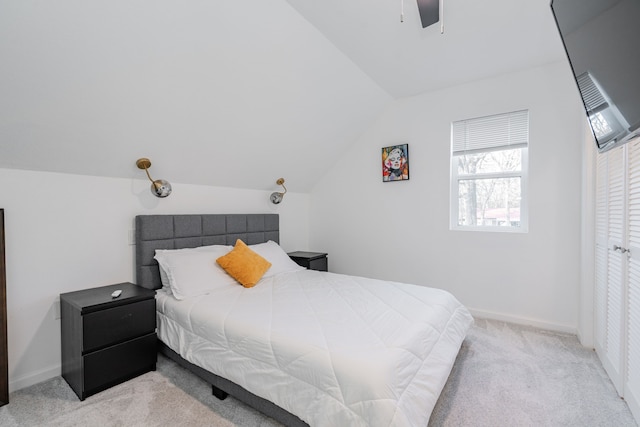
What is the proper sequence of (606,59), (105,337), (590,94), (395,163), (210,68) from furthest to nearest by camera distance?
(395,163)
(210,68)
(105,337)
(590,94)
(606,59)

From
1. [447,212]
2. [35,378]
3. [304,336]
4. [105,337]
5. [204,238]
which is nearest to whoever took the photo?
[304,336]

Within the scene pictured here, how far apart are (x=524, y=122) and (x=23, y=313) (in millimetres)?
4507

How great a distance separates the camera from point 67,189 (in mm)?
2195

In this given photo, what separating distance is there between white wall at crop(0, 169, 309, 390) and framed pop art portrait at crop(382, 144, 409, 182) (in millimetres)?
2605

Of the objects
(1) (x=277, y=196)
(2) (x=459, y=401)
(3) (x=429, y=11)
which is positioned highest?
(3) (x=429, y=11)

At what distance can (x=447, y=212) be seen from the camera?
10.9 ft

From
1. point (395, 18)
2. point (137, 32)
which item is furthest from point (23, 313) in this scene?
point (395, 18)

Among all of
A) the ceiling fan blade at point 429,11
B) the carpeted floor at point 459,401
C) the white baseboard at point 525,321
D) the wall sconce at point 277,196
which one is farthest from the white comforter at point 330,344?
the ceiling fan blade at point 429,11

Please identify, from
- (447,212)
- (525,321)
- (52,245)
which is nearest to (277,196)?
(447,212)

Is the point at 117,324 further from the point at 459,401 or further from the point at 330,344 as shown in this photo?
the point at 459,401

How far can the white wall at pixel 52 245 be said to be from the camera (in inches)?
77.4

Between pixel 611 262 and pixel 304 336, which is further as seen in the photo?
pixel 611 262

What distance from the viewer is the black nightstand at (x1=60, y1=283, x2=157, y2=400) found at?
1.84 meters

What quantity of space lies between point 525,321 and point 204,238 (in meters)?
3.34
